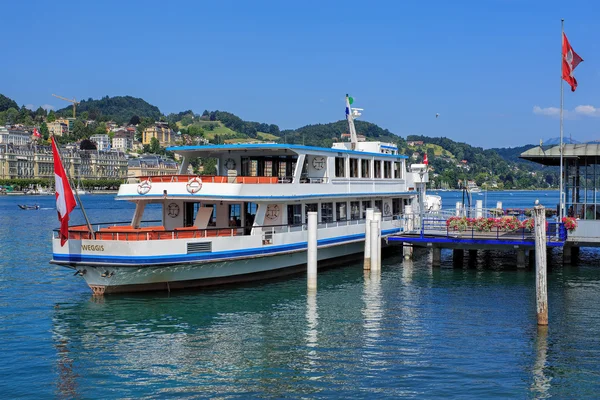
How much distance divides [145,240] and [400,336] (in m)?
9.04

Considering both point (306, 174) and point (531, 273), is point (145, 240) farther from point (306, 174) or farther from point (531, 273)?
point (531, 273)

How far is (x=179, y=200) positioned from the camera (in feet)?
86.9

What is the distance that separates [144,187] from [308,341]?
33.0 feet

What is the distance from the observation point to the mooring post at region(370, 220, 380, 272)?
29297mm

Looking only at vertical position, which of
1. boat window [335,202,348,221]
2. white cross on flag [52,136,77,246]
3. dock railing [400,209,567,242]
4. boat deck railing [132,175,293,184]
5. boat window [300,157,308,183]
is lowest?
dock railing [400,209,567,242]

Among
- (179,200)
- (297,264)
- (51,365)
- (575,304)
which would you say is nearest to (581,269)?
(575,304)

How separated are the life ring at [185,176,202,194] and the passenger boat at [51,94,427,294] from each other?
0.04 meters

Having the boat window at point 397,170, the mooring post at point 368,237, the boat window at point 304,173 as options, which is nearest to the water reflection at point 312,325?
the mooring post at point 368,237

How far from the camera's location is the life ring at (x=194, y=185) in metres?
25.3

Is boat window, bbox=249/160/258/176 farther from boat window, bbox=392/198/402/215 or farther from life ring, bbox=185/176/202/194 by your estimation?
boat window, bbox=392/198/402/215

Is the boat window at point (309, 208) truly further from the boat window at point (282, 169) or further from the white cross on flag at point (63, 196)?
the white cross on flag at point (63, 196)

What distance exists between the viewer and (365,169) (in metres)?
34.2

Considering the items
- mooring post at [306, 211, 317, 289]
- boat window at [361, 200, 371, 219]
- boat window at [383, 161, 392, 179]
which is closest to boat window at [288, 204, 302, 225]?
mooring post at [306, 211, 317, 289]

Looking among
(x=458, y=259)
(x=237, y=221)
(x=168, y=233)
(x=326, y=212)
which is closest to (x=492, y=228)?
(x=458, y=259)
